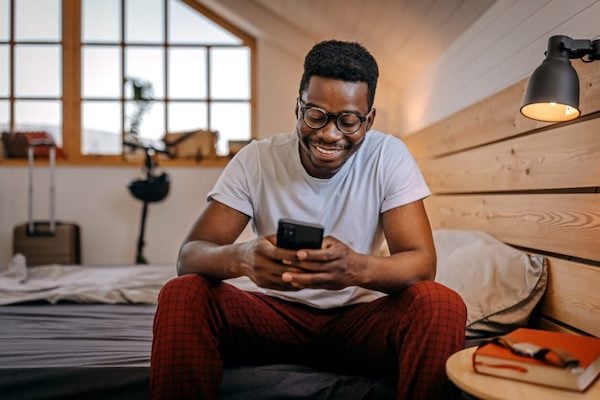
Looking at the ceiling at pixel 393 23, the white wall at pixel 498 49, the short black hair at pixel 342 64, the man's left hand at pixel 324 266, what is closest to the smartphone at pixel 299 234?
the man's left hand at pixel 324 266

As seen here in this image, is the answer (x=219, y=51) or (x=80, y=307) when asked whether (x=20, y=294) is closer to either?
(x=80, y=307)

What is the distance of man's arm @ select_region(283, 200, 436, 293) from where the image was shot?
1.13m

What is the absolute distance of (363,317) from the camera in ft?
4.42

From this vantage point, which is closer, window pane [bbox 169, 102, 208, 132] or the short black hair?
the short black hair

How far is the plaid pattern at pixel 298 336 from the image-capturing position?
1.10m

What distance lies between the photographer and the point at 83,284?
257cm

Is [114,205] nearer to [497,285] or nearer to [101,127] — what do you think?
[101,127]

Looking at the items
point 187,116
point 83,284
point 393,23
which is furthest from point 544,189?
point 187,116

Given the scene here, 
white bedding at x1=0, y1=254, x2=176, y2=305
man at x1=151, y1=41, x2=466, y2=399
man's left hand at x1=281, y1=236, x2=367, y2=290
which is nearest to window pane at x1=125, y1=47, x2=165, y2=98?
white bedding at x1=0, y1=254, x2=176, y2=305

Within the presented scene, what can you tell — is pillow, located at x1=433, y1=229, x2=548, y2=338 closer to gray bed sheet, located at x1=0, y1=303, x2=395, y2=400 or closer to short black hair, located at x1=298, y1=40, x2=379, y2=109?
gray bed sheet, located at x1=0, y1=303, x2=395, y2=400

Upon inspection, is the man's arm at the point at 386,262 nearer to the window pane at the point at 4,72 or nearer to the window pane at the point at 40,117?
the window pane at the point at 40,117

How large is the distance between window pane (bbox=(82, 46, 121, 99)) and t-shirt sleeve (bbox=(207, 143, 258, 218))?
3376 millimetres

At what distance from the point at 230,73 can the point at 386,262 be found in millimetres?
3679

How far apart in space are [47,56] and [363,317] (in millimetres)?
4080
